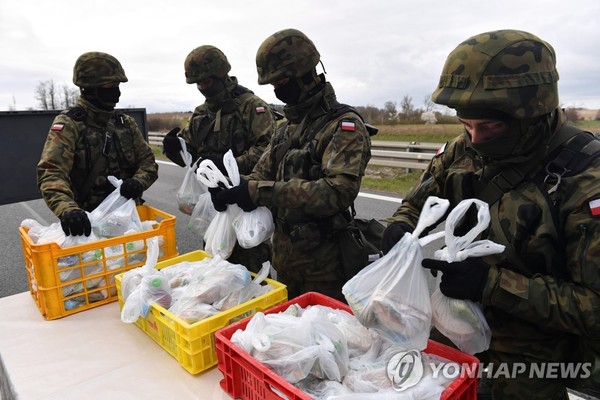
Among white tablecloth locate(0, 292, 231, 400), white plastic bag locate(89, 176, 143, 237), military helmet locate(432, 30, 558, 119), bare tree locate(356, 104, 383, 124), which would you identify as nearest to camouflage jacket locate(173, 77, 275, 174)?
white plastic bag locate(89, 176, 143, 237)

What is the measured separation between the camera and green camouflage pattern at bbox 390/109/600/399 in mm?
1239

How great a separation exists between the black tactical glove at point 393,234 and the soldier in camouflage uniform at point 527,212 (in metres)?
0.02

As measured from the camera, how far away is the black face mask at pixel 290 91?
7.45 feet

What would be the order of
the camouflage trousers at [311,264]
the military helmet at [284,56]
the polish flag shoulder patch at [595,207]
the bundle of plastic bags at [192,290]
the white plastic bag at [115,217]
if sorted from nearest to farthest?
the polish flag shoulder patch at [595,207]
the bundle of plastic bags at [192,290]
the military helmet at [284,56]
the camouflage trousers at [311,264]
the white plastic bag at [115,217]

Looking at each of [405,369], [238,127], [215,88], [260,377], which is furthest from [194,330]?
[215,88]

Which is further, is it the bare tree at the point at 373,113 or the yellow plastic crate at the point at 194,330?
the bare tree at the point at 373,113

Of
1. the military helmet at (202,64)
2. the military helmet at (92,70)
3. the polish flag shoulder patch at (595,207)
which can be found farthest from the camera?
the military helmet at (202,64)

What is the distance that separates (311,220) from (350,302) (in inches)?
38.3

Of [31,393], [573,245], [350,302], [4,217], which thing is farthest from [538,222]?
[4,217]

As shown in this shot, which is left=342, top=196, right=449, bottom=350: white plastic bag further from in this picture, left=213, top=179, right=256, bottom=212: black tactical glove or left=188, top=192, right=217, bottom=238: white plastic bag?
left=188, top=192, right=217, bottom=238: white plastic bag

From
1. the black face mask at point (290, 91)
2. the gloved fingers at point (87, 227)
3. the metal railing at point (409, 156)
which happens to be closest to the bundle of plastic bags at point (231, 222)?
the black face mask at point (290, 91)

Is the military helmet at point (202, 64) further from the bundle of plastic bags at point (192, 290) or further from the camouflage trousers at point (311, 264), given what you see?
the bundle of plastic bags at point (192, 290)

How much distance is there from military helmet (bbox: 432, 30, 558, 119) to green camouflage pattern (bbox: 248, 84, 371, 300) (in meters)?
0.73

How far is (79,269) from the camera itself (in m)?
2.19
